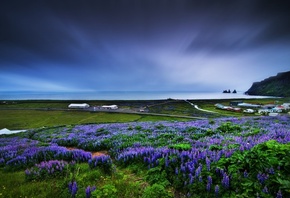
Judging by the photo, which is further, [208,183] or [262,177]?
[208,183]

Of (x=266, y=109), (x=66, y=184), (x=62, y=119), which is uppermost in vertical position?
(x=66, y=184)

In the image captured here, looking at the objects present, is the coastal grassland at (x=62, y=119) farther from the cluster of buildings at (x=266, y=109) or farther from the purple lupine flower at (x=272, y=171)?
the cluster of buildings at (x=266, y=109)

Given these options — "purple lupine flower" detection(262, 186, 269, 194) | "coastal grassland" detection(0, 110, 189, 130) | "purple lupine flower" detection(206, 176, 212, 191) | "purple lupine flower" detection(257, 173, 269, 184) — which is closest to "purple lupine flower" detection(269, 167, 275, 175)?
"purple lupine flower" detection(257, 173, 269, 184)

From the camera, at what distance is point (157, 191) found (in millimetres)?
4070

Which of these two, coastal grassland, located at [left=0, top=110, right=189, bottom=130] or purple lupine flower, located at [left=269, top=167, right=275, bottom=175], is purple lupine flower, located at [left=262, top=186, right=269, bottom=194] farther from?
coastal grassland, located at [left=0, top=110, right=189, bottom=130]

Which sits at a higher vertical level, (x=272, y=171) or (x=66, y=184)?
(x=272, y=171)

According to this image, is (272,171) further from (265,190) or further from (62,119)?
(62,119)

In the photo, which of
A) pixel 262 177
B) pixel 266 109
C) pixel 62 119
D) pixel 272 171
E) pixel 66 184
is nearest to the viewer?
pixel 262 177

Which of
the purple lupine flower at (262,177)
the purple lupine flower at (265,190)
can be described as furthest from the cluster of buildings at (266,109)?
the purple lupine flower at (265,190)

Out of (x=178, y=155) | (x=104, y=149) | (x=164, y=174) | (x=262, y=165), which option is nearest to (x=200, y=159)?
(x=178, y=155)

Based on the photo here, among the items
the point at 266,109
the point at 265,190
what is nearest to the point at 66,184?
→ the point at 265,190

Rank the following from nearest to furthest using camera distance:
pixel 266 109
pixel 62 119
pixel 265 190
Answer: pixel 265 190
pixel 62 119
pixel 266 109

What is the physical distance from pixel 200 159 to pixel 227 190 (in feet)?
5.23

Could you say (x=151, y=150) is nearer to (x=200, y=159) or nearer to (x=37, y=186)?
(x=200, y=159)
